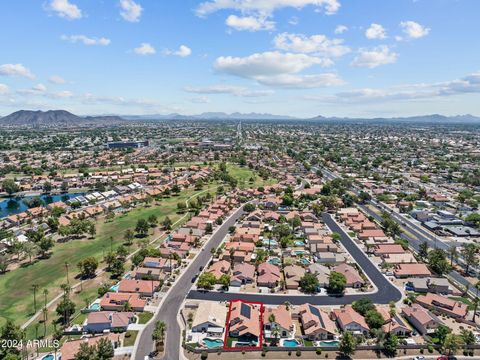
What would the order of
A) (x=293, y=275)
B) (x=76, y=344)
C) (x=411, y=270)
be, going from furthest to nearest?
(x=411, y=270), (x=293, y=275), (x=76, y=344)

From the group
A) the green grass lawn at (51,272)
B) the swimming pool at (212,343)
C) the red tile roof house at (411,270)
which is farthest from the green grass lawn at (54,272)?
the red tile roof house at (411,270)

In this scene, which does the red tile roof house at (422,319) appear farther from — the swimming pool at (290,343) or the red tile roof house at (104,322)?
the red tile roof house at (104,322)

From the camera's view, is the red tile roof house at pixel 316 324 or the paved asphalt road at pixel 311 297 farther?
the paved asphalt road at pixel 311 297

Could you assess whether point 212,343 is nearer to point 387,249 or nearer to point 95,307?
point 95,307

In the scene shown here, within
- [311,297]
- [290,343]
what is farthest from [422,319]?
[290,343]

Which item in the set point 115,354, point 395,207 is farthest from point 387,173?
point 115,354

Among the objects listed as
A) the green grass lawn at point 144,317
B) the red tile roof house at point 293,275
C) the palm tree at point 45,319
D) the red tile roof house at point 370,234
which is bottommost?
the palm tree at point 45,319
